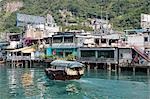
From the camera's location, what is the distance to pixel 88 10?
411 ft

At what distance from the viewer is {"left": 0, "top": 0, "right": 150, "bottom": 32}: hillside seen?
107m

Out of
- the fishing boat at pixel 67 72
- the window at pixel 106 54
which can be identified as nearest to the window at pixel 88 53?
the window at pixel 106 54

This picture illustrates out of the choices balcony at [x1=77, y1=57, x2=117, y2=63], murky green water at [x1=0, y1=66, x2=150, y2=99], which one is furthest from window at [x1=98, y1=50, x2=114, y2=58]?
murky green water at [x1=0, y1=66, x2=150, y2=99]

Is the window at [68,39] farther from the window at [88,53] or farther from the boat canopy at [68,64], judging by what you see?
the boat canopy at [68,64]

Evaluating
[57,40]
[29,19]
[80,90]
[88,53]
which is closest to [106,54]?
[88,53]

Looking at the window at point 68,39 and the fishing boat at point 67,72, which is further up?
the window at point 68,39

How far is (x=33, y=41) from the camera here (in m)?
82.4

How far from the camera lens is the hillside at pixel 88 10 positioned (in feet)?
350

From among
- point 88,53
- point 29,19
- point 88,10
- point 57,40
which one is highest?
point 88,10

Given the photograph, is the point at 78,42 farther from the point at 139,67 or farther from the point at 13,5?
the point at 13,5

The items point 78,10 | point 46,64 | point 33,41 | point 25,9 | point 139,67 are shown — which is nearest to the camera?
point 139,67

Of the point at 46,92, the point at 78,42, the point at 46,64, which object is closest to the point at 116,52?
the point at 78,42

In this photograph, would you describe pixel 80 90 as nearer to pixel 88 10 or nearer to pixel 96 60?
pixel 96 60

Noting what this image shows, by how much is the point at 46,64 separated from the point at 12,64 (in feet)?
32.8
